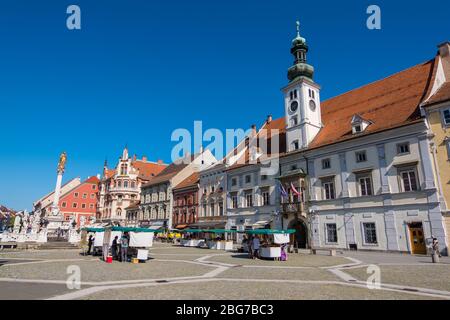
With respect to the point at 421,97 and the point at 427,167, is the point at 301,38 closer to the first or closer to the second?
the point at 421,97

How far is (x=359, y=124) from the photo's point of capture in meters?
27.3

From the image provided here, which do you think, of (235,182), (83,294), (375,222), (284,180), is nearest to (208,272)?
(83,294)

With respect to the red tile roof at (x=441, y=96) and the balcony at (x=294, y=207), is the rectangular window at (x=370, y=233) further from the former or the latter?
the red tile roof at (x=441, y=96)

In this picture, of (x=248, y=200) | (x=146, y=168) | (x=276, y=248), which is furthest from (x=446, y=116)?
(x=146, y=168)

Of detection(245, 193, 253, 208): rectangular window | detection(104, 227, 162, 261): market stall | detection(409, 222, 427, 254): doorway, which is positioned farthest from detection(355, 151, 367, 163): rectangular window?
detection(104, 227, 162, 261): market stall

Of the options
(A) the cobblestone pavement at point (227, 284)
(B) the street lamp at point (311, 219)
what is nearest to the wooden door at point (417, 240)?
(B) the street lamp at point (311, 219)

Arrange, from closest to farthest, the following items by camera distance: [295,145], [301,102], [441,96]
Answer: [441,96] → [295,145] → [301,102]

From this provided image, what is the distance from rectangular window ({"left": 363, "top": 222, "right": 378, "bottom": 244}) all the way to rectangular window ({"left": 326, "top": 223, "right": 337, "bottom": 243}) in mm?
2927

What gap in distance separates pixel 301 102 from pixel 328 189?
1068 centimetres

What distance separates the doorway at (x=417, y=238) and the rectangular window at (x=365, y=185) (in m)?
4.06

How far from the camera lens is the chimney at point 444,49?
88.9 feet

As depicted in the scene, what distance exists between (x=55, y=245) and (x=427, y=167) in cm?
3410

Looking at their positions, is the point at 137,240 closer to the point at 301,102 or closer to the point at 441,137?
the point at 441,137
